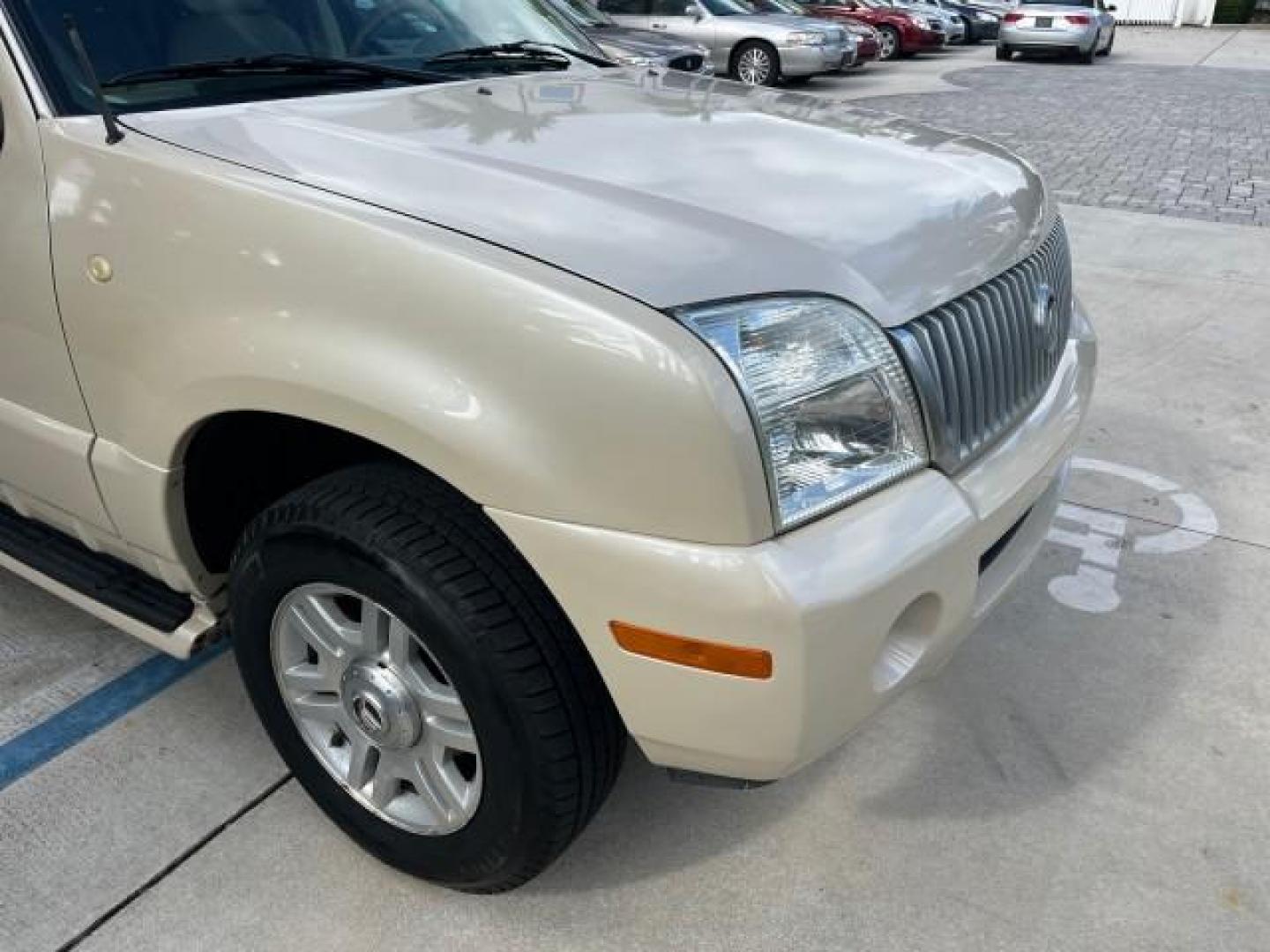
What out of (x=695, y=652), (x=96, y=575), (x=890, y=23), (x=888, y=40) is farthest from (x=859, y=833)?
(x=890, y=23)

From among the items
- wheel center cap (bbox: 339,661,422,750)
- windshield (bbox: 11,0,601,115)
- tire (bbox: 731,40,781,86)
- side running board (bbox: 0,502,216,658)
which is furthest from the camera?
tire (bbox: 731,40,781,86)

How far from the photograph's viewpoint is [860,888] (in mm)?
2236

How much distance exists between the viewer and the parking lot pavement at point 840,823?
215cm

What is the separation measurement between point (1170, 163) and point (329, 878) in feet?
32.9

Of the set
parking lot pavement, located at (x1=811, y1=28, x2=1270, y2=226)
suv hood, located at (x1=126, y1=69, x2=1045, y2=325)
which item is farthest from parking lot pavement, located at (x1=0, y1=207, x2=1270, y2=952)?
parking lot pavement, located at (x1=811, y1=28, x2=1270, y2=226)

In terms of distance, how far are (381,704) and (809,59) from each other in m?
14.9

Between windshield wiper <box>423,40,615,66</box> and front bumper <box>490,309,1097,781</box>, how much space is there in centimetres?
159

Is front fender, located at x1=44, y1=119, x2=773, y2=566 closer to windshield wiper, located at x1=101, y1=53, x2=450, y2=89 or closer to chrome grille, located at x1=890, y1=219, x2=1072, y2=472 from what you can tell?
windshield wiper, located at x1=101, y1=53, x2=450, y2=89

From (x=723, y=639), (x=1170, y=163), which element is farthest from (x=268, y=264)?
(x=1170, y=163)

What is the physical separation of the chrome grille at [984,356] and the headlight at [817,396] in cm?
6

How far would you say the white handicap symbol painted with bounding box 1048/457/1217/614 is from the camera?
3256mm

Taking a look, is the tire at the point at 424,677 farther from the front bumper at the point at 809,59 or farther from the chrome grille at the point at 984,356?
the front bumper at the point at 809,59

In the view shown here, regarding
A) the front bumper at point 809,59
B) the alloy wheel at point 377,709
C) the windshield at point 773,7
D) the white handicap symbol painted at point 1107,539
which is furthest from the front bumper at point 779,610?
the windshield at point 773,7

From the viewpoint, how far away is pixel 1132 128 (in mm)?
12266
